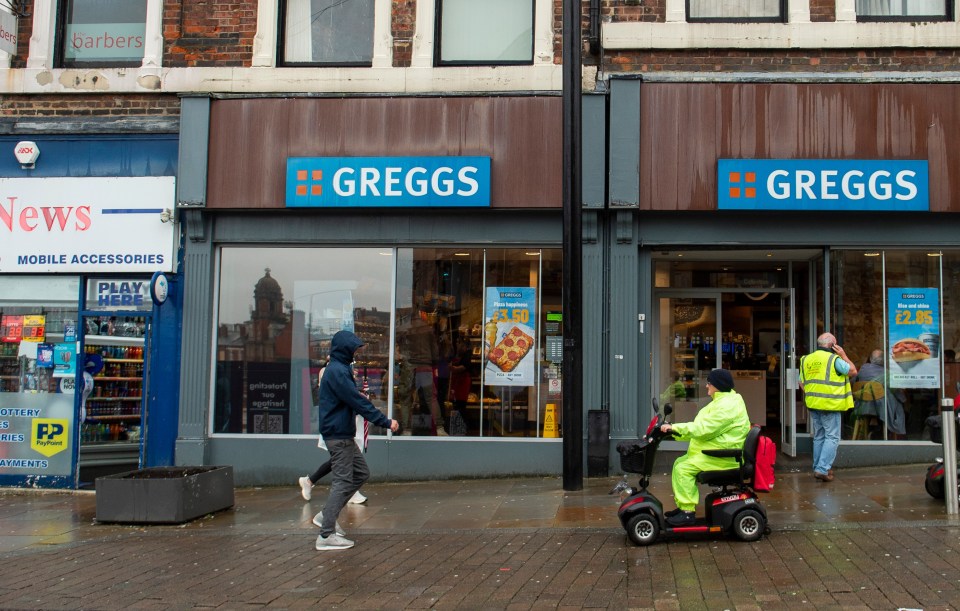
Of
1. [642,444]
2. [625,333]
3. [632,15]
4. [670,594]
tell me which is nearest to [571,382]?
[625,333]

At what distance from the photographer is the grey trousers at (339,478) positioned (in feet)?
24.2

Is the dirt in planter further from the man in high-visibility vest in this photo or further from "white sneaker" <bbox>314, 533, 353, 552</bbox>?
the man in high-visibility vest

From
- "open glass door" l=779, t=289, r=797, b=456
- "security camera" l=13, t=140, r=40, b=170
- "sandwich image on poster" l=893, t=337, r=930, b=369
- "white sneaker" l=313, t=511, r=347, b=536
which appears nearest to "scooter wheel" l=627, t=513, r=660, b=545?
"white sneaker" l=313, t=511, r=347, b=536

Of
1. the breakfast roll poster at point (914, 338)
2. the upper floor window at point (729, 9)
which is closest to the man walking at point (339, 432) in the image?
the upper floor window at point (729, 9)

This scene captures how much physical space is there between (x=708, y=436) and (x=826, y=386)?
3.17 m

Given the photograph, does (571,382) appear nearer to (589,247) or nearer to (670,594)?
(589,247)

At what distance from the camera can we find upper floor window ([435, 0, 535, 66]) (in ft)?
36.8

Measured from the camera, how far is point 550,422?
1080cm

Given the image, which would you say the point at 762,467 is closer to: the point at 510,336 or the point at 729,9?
the point at 510,336

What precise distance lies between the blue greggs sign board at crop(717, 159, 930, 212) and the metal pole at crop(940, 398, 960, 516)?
317 cm

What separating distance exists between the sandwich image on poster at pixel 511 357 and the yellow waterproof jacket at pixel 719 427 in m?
3.97

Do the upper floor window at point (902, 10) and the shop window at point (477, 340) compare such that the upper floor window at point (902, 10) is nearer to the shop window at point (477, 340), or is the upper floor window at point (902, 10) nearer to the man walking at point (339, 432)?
the shop window at point (477, 340)

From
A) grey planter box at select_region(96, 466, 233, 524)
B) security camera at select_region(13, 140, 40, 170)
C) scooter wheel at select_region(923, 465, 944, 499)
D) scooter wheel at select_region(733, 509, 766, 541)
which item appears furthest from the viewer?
security camera at select_region(13, 140, 40, 170)

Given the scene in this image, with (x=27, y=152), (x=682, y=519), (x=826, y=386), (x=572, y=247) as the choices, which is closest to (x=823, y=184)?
(x=826, y=386)
